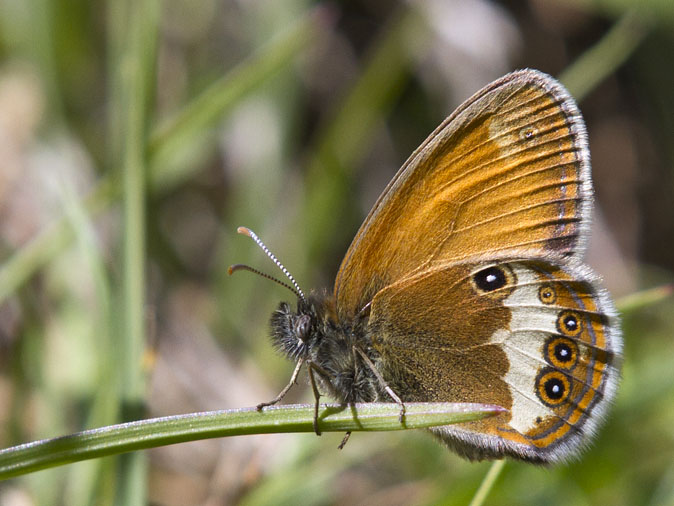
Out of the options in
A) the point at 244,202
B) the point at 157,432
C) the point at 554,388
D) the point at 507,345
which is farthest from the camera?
the point at 244,202

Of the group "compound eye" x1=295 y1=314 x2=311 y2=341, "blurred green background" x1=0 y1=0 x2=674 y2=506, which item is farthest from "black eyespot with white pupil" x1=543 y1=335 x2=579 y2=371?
"compound eye" x1=295 y1=314 x2=311 y2=341

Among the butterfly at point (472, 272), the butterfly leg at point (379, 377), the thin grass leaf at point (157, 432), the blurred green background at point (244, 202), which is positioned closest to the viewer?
the thin grass leaf at point (157, 432)

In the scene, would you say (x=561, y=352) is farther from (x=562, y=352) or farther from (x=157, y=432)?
(x=157, y=432)

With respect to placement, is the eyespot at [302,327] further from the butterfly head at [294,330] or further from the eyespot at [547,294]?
the eyespot at [547,294]

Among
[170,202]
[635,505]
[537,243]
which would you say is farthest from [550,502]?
[170,202]

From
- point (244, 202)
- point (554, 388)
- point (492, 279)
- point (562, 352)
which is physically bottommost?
point (554, 388)

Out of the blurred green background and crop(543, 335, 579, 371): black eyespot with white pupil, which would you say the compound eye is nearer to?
the blurred green background

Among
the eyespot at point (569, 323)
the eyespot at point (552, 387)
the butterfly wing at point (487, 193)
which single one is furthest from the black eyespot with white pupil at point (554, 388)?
the butterfly wing at point (487, 193)

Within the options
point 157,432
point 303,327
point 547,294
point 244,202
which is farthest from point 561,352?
point 244,202

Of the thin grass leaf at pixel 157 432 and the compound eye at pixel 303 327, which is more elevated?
the compound eye at pixel 303 327
